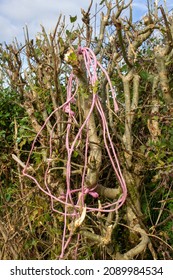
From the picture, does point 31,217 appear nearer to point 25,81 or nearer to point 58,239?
point 58,239

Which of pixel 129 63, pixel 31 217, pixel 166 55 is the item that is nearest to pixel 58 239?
pixel 31 217

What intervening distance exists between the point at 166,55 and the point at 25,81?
4.81ft

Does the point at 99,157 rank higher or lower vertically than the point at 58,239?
higher

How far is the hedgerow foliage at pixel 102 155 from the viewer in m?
2.90

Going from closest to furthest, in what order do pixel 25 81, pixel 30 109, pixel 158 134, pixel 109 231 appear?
1. pixel 109 231
2. pixel 158 134
3. pixel 30 109
4. pixel 25 81

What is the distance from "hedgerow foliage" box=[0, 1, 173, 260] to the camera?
9.53ft

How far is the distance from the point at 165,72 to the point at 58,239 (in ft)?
4.81

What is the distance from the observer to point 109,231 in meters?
2.61

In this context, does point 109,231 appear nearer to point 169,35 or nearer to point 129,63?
point 129,63

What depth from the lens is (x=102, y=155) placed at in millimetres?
3184
